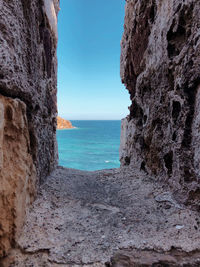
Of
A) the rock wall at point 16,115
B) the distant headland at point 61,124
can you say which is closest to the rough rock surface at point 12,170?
the rock wall at point 16,115

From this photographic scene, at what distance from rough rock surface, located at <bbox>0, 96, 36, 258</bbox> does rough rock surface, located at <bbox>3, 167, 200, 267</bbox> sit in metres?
0.18

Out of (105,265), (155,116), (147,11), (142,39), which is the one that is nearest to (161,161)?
Result: (155,116)

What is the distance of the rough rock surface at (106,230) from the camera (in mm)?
1604

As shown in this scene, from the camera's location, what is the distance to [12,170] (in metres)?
1.77

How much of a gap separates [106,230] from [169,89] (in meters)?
2.36

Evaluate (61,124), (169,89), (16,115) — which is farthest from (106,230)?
(61,124)

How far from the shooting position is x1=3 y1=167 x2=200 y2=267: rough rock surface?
1604mm

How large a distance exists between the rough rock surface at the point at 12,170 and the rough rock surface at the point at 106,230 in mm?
177

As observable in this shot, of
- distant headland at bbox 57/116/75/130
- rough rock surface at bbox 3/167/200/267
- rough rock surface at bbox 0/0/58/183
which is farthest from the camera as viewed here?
distant headland at bbox 57/116/75/130

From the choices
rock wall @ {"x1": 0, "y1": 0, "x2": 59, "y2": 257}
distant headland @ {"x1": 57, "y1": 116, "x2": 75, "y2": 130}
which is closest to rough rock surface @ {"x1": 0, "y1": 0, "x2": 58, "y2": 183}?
rock wall @ {"x1": 0, "y1": 0, "x2": 59, "y2": 257}

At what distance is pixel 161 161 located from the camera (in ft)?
9.99

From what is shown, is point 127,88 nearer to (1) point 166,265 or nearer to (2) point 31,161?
(2) point 31,161

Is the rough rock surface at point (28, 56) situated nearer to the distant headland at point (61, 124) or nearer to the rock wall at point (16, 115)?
the rock wall at point (16, 115)

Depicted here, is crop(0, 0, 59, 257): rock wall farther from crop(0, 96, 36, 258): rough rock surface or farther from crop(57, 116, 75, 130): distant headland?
crop(57, 116, 75, 130): distant headland
